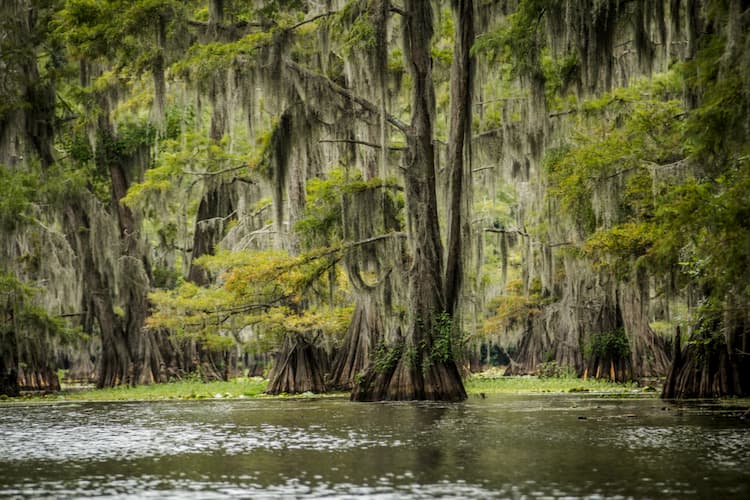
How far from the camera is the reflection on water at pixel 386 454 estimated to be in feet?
22.7

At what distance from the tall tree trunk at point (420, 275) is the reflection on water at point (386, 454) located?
1.96 meters

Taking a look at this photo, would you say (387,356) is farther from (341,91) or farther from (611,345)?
(611,345)

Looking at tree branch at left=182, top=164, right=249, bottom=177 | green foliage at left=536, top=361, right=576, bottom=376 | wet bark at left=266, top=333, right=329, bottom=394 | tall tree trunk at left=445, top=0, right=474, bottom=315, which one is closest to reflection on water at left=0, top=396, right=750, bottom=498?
tall tree trunk at left=445, top=0, right=474, bottom=315

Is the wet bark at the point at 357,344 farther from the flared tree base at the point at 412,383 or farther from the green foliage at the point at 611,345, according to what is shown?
the green foliage at the point at 611,345

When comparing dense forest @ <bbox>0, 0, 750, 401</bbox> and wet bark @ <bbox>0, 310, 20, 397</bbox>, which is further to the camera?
wet bark @ <bbox>0, 310, 20, 397</bbox>

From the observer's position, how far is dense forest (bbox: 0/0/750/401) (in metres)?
13.9

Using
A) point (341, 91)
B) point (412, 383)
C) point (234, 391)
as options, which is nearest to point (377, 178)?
point (341, 91)

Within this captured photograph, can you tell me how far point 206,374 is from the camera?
95.2ft

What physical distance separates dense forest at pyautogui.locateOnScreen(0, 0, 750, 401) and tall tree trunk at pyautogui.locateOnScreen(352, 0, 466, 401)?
39 millimetres

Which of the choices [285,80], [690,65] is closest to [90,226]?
[285,80]

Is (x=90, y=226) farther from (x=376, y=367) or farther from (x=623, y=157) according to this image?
(x=623, y=157)

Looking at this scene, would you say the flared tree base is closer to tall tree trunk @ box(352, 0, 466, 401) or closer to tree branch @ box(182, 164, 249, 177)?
tall tree trunk @ box(352, 0, 466, 401)

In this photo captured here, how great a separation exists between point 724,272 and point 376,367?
8.37m

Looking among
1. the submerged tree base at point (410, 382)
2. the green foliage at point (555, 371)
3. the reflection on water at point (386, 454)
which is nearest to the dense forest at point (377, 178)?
the submerged tree base at point (410, 382)
